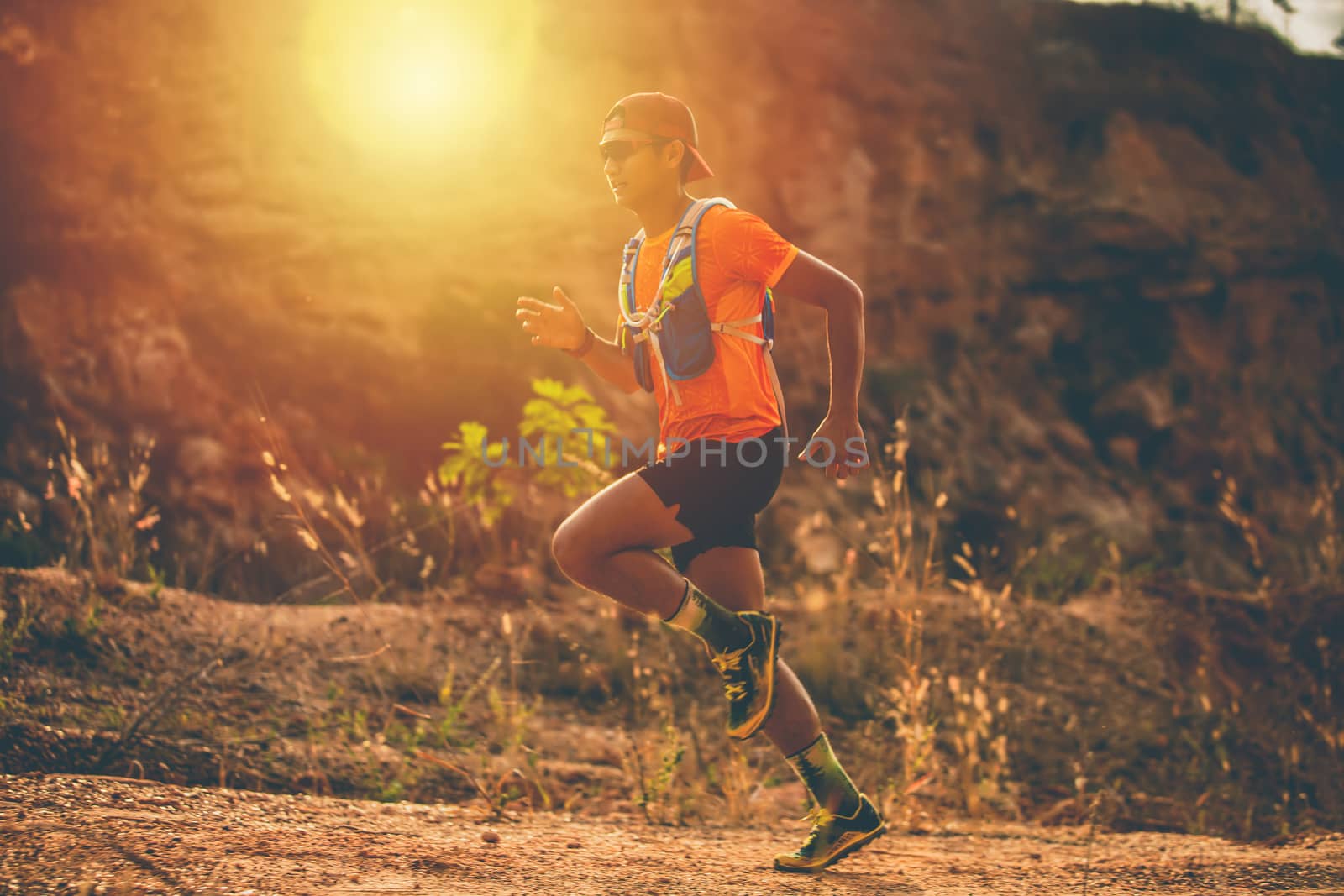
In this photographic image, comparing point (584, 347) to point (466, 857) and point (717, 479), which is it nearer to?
point (717, 479)

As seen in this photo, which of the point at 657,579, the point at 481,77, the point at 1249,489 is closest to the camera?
the point at 657,579

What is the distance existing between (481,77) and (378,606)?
211 inches

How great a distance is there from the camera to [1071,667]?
19.7 ft

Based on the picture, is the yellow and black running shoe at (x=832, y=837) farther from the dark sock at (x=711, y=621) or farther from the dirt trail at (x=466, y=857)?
the dark sock at (x=711, y=621)

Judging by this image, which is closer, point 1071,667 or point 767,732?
point 767,732

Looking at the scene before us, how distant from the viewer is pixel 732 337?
9.66ft

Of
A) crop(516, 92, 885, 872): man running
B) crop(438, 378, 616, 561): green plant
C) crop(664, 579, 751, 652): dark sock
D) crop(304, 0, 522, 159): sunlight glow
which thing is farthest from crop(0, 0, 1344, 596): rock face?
crop(664, 579, 751, 652): dark sock

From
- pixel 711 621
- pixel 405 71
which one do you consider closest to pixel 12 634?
pixel 711 621

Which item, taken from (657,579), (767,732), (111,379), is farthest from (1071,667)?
(111,379)

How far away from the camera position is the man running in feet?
9.23

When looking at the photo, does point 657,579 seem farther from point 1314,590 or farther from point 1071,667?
point 1314,590

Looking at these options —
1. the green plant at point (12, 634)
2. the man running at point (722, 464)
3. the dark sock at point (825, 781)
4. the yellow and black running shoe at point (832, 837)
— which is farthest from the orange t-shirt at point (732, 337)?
the green plant at point (12, 634)

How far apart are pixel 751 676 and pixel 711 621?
0.17 m

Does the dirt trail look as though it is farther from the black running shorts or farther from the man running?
the black running shorts
